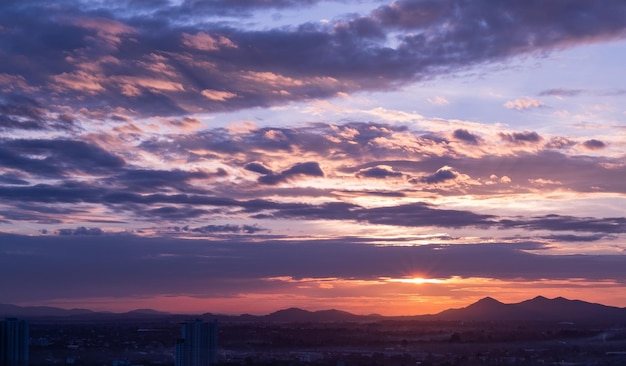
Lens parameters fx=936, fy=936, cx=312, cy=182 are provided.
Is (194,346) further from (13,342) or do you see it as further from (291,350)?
(291,350)

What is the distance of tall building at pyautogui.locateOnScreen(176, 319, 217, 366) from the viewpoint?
4331 centimetres

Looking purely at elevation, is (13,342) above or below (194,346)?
above

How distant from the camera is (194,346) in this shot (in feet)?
143

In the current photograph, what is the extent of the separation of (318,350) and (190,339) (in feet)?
89.0

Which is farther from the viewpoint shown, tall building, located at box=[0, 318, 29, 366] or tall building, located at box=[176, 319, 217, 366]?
tall building, located at box=[176, 319, 217, 366]

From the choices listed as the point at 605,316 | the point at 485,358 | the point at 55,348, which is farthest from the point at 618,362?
the point at 605,316

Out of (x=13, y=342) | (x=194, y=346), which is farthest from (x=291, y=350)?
(x=13, y=342)

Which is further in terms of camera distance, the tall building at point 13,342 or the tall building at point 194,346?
the tall building at point 194,346

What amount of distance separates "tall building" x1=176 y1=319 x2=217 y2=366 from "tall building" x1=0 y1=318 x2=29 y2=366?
8.75 metres

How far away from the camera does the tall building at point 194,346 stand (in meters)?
43.3

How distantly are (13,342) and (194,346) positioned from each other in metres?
10.1

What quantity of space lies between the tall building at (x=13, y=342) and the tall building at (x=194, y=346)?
28.7 feet

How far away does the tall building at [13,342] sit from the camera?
115 feet

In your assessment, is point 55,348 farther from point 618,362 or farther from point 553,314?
point 553,314
